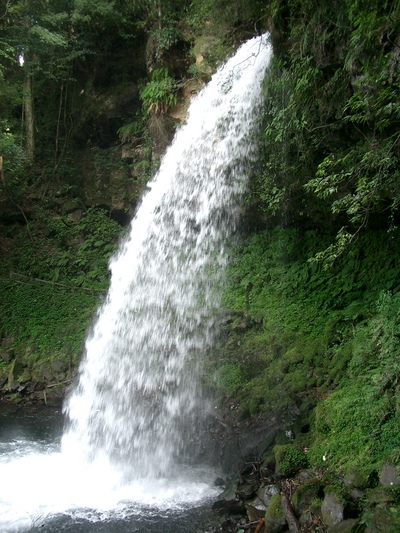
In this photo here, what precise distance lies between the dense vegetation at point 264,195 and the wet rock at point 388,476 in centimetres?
6

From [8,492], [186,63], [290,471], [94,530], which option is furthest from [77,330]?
[186,63]

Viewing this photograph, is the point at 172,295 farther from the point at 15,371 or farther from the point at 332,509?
the point at 332,509

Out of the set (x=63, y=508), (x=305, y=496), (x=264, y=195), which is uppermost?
(x=264, y=195)

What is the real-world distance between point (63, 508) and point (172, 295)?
14.2 feet

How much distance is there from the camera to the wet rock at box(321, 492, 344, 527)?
3.82 metres

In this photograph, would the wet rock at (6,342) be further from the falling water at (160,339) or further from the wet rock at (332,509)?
the wet rock at (332,509)

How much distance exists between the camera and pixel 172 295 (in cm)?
872

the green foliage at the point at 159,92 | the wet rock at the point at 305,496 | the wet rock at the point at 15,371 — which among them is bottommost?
the wet rock at the point at 305,496

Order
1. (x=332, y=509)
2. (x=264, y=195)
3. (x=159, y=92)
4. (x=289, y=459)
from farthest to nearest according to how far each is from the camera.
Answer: (x=159, y=92) → (x=264, y=195) → (x=289, y=459) → (x=332, y=509)

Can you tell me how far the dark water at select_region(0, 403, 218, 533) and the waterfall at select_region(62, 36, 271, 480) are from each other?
2.45 feet

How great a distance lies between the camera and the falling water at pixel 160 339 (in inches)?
234

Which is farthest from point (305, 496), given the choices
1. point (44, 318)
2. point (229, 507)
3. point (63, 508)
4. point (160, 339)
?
point (44, 318)

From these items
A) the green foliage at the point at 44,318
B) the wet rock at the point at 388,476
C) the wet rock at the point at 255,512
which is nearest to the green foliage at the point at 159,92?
the green foliage at the point at 44,318

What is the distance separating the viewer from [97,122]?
43.1ft
